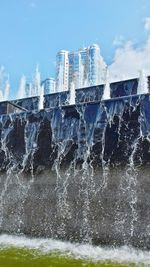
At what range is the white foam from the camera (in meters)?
6.41

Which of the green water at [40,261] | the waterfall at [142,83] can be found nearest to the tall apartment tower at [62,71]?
the waterfall at [142,83]

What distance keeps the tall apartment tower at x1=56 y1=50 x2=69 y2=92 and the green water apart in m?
18.6

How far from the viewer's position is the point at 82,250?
712cm

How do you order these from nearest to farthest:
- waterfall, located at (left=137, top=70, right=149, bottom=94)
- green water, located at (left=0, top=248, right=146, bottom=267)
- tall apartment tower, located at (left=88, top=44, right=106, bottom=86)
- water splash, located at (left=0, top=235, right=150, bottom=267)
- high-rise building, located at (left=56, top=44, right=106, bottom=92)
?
green water, located at (left=0, top=248, right=146, bottom=267)
water splash, located at (left=0, top=235, right=150, bottom=267)
waterfall, located at (left=137, top=70, right=149, bottom=94)
high-rise building, located at (left=56, top=44, right=106, bottom=92)
tall apartment tower, located at (left=88, top=44, right=106, bottom=86)

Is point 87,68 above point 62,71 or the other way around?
the other way around

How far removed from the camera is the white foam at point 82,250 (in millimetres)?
6414

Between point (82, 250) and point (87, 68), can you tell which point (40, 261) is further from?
point (87, 68)

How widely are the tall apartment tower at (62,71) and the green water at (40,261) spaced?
61.0 feet

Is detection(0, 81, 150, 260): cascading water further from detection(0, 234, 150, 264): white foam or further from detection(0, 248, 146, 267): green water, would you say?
detection(0, 248, 146, 267): green water

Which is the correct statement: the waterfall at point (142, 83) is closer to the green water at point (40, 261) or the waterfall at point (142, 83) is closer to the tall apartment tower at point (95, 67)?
the green water at point (40, 261)

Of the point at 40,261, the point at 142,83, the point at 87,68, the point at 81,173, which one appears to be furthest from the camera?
the point at 87,68

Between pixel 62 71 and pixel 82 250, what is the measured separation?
23.9 m

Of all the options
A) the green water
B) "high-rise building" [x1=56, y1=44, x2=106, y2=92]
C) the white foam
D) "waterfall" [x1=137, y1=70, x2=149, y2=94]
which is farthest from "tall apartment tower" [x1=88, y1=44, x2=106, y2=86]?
the green water

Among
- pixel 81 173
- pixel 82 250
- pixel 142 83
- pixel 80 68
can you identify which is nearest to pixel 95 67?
pixel 80 68
